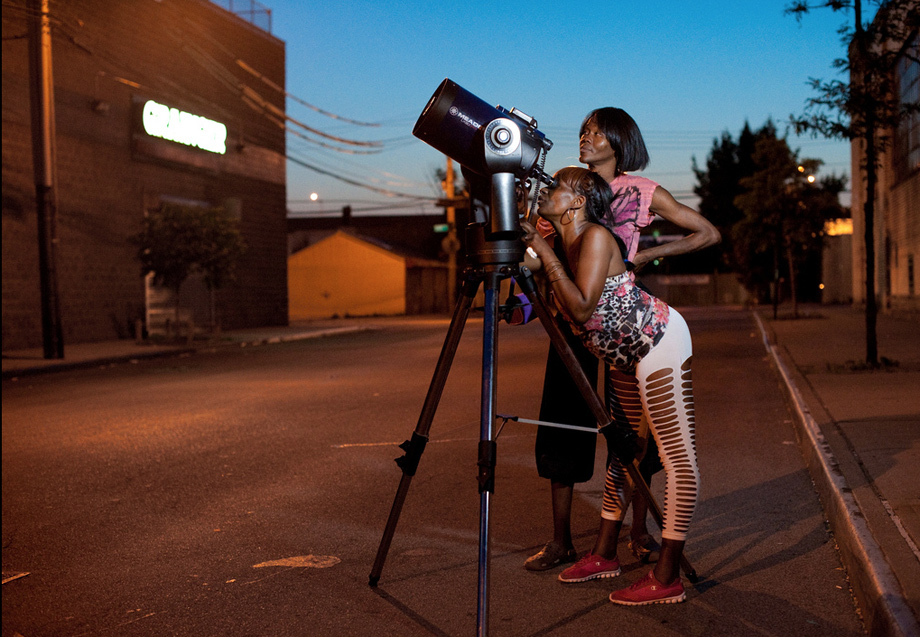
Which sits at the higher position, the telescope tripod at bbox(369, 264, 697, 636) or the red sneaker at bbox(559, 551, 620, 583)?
the telescope tripod at bbox(369, 264, 697, 636)

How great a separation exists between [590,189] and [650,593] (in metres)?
1.58

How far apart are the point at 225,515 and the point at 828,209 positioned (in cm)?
2788

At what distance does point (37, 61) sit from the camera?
16812mm

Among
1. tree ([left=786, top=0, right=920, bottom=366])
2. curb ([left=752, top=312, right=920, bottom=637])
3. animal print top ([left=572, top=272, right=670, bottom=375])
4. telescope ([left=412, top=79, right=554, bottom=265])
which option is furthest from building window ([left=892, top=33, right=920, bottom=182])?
telescope ([left=412, top=79, right=554, bottom=265])

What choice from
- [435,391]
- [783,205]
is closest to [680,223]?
[435,391]

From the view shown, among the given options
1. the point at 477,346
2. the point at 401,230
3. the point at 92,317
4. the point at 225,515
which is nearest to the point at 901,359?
the point at 477,346

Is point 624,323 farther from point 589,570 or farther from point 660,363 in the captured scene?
point 589,570

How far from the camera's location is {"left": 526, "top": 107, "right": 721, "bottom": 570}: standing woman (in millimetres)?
3947

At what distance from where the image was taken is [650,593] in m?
3.60

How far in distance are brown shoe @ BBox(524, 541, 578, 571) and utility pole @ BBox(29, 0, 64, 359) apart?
48.5ft

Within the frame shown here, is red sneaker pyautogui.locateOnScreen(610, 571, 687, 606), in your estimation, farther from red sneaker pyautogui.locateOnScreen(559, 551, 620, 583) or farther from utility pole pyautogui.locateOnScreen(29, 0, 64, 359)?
utility pole pyautogui.locateOnScreen(29, 0, 64, 359)

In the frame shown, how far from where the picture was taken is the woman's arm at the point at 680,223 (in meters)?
3.96

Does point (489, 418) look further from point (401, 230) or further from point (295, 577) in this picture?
point (401, 230)

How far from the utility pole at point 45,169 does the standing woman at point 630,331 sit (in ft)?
50.1
